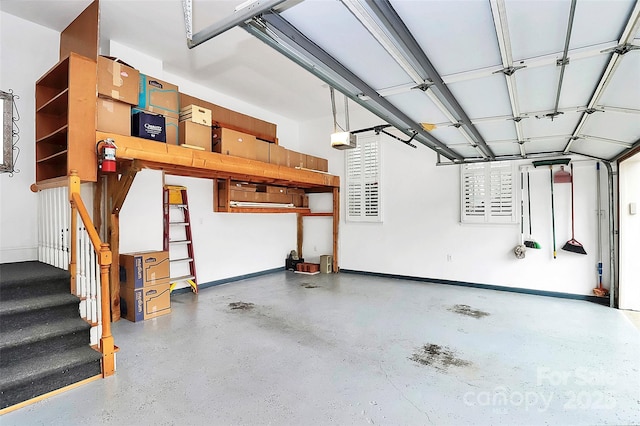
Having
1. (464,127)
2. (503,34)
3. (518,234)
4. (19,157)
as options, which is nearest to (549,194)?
(518,234)

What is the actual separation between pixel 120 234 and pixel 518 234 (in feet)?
20.4

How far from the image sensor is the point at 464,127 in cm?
358

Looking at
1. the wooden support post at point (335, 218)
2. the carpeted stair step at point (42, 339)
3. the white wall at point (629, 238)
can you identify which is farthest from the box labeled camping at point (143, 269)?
the white wall at point (629, 238)

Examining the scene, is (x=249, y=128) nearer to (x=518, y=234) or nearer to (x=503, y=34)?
(x=503, y=34)

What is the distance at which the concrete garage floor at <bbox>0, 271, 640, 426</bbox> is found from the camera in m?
2.20

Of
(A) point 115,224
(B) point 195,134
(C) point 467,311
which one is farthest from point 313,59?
(C) point 467,311

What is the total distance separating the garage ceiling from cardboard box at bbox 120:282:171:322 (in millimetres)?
3233

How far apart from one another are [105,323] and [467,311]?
14.1ft

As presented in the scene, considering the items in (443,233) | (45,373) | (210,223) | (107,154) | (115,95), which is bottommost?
(45,373)

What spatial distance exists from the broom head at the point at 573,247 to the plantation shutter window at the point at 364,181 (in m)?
Result: 3.19

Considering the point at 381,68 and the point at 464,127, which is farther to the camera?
the point at 464,127

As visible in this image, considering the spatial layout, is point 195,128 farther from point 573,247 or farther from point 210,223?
point 573,247

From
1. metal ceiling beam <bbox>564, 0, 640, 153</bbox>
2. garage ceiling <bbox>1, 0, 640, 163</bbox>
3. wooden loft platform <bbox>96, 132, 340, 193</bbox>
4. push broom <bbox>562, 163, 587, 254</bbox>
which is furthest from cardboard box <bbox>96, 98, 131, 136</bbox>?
push broom <bbox>562, 163, 587, 254</bbox>

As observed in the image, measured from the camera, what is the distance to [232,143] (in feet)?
15.3
